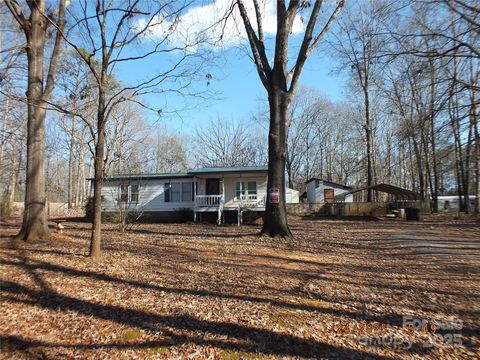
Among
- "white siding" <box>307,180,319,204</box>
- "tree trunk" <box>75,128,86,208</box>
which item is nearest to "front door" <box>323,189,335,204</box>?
"white siding" <box>307,180,319,204</box>

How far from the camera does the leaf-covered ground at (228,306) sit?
339 centimetres

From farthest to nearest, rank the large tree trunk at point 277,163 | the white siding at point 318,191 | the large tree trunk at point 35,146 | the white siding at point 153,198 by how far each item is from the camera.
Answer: the white siding at point 318,191 < the white siding at point 153,198 < the large tree trunk at point 277,163 < the large tree trunk at point 35,146

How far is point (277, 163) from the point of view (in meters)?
11.3

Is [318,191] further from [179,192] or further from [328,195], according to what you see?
[179,192]

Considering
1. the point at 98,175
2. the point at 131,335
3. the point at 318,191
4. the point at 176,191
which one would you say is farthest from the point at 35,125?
the point at 318,191

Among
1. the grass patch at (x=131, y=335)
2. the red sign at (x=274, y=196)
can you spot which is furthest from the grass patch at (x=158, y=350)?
the red sign at (x=274, y=196)

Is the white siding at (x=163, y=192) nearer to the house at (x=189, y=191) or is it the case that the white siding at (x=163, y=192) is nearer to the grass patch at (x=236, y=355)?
the house at (x=189, y=191)

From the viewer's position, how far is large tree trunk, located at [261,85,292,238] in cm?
1102

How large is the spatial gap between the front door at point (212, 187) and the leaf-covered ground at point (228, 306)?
1525 centimetres

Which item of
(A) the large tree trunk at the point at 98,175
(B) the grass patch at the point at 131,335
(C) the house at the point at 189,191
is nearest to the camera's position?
(B) the grass patch at the point at 131,335

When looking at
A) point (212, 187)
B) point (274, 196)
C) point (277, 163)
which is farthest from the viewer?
point (212, 187)

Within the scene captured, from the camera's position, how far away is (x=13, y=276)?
5352 mm

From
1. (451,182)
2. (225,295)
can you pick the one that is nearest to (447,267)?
(225,295)

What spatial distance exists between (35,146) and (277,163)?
720 cm
